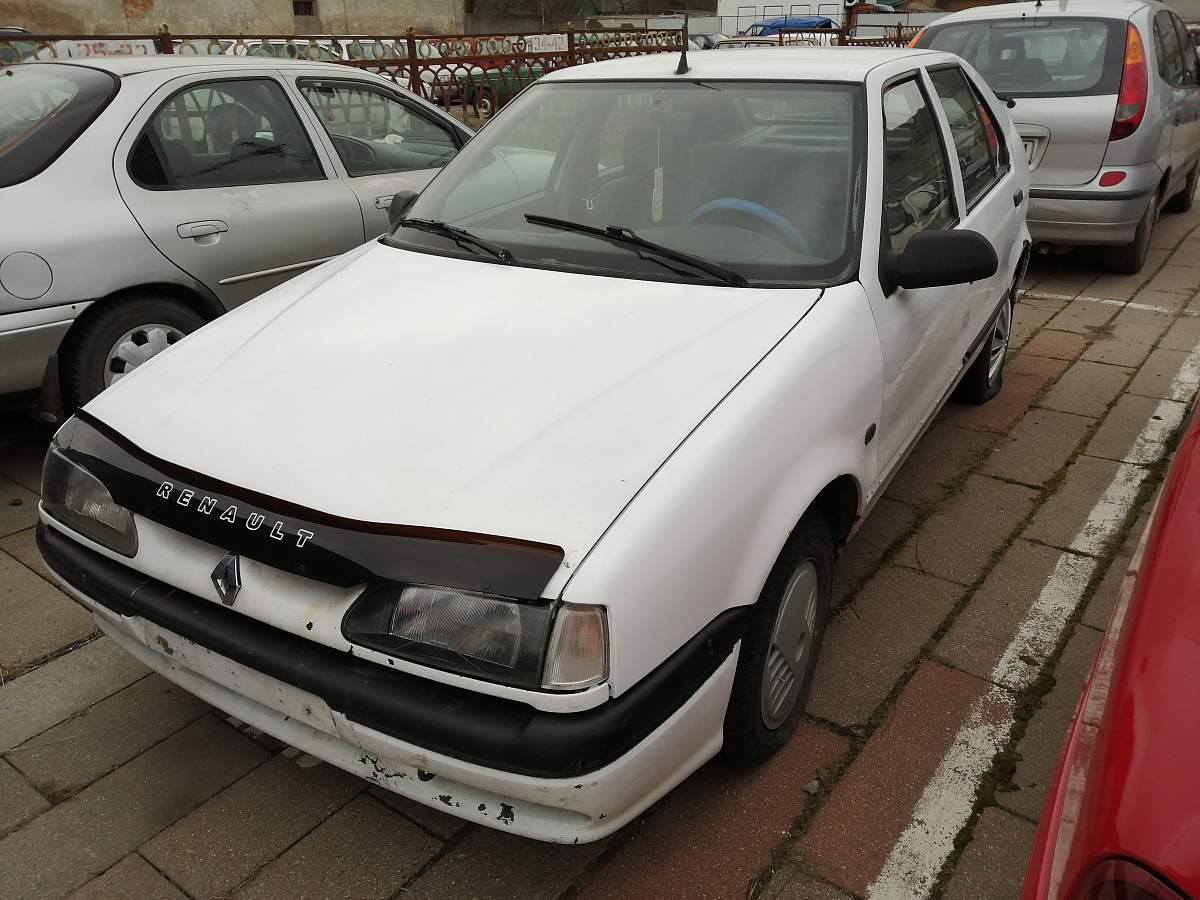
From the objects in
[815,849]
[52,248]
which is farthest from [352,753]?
[52,248]

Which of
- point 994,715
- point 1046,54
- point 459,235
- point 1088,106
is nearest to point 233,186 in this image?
point 459,235

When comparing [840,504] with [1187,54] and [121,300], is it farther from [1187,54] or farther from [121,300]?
[1187,54]

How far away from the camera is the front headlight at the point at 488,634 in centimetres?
161

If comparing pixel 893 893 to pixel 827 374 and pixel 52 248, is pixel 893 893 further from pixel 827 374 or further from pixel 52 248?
pixel 52 248

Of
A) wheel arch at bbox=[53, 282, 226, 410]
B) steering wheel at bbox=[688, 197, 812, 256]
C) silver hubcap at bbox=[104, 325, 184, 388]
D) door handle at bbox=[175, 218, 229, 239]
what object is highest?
steering wheel at bbox=[688, 197, 812, 256]

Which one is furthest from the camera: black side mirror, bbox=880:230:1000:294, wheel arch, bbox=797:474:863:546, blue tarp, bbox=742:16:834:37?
blue tarp, bbox=742:16:834:37

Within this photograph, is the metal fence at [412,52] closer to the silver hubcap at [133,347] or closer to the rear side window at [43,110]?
the rear side window at [43,110]

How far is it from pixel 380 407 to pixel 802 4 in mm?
31730

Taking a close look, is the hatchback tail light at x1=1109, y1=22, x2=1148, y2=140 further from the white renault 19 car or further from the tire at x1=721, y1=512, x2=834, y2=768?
the tire at x1=721, y1=512, x2=834, y2=768

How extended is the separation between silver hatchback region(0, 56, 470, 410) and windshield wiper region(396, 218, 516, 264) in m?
1.35

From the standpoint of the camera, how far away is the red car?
3.56ft

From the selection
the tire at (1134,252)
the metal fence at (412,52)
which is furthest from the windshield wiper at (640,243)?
the metal fence at (412,52)

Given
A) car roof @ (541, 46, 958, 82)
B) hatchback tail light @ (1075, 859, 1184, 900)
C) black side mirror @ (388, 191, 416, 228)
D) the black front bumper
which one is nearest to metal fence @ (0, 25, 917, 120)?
black side mirror @ (388, 191, 416, 228)

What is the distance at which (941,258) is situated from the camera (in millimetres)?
2504
